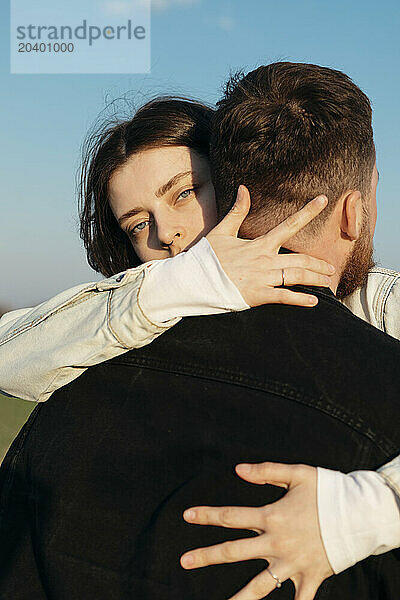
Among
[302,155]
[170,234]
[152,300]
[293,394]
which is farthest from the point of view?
[170,234]

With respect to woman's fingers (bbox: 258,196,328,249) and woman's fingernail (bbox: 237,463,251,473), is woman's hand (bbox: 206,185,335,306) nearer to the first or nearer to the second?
→ woman's fingers (bbox: 258,196,328,249)

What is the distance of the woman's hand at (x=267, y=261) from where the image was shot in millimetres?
2168

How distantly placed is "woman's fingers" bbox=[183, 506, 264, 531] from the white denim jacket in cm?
16

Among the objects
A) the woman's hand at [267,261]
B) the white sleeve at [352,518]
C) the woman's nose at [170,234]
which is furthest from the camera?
the woman's nose at [170,234]

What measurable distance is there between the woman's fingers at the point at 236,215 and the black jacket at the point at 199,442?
1.30 ft

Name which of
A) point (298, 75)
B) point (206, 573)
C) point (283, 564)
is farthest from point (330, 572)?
point (298, 75)

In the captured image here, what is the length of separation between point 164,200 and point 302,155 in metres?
1.29

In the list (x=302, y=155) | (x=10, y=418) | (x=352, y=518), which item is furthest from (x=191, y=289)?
(x=10, y=418)

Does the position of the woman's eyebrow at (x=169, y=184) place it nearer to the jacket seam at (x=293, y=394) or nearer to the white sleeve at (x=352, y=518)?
the jacket seam at (x=293, y=394)

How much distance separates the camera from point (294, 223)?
2.32 metres

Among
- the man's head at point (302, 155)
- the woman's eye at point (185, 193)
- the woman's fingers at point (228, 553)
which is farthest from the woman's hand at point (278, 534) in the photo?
the woman's eye at point (185, 193)

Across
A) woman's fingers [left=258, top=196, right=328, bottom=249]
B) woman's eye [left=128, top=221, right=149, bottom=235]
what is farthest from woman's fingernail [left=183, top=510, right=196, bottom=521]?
woman's eye [left=128, top=221, right=149, bottom=235]

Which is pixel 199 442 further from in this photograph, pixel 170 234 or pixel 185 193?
pixel 185 193

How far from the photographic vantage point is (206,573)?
6.27 ft
